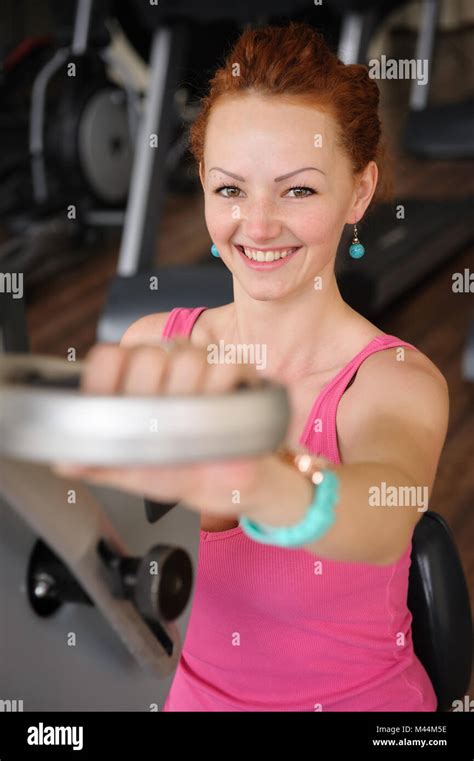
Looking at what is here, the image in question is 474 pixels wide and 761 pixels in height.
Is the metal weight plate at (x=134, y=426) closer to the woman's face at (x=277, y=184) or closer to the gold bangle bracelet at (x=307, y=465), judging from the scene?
the gold bangle bracelet at (x=307, y=465)

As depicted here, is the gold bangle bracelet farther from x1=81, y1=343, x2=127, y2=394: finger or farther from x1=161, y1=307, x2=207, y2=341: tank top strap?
x1=161, y1=307, x2=207, y2=341: tank top strap

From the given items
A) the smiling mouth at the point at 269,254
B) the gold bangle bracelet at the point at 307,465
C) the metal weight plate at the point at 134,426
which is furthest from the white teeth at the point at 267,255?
the metal weight plate at the point at 134,426

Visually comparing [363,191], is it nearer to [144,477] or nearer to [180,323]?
[180,323]

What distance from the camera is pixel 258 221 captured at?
0.77 m

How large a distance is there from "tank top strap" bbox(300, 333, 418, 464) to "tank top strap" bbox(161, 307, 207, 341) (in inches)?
5.8

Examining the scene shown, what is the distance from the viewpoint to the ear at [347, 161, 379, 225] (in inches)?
33.6

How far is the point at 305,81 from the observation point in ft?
2.60

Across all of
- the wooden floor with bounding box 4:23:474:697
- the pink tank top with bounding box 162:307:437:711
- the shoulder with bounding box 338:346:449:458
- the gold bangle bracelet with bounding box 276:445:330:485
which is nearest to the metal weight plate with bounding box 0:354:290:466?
the gold bangle bracelet with bounding box 276:445:330:485

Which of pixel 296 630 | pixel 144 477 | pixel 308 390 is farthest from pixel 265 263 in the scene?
pixel 144 477

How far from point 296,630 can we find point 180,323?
0.93 ft

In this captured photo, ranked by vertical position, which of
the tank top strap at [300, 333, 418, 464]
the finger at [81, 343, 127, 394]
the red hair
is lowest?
the finger at [81, 343, 127, 394]
